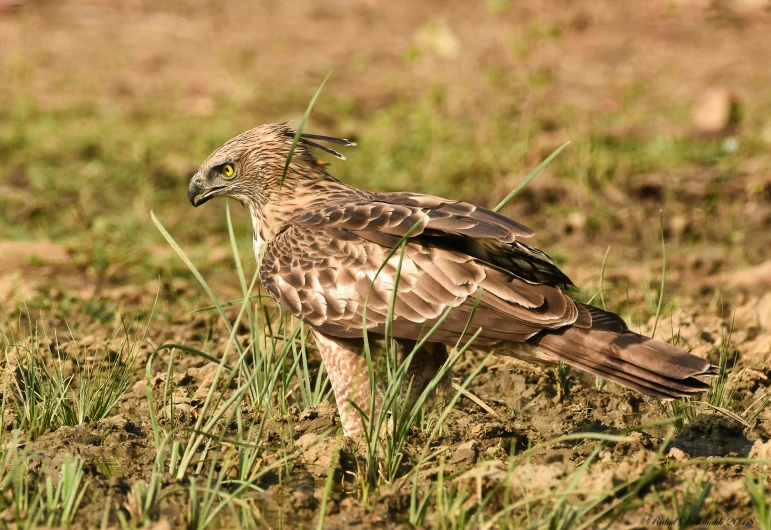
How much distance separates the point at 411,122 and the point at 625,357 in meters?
6.58

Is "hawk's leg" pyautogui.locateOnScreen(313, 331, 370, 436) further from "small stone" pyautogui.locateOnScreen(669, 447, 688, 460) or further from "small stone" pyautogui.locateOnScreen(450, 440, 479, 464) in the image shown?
"small stone" pyautogui.locateOnScreen(669, 447, 688, 460)

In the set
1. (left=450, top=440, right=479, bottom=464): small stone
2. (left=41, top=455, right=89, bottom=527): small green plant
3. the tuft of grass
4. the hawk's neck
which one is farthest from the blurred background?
(left=41, top=455, right=89, bottom=527): small green plant

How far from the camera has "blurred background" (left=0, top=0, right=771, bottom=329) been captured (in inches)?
298

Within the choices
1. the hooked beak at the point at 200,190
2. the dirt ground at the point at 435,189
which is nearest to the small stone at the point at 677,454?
the dirt ground at the point at 435,189

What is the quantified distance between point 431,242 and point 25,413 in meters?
1.76

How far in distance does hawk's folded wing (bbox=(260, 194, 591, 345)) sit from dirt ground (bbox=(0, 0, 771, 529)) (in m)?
0.45

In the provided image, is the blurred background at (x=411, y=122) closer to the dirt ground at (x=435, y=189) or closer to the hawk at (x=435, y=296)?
the dirt ground at (x=435, y=189)

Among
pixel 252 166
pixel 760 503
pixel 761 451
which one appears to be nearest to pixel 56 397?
pixel 252 166

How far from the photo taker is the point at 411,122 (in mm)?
10531

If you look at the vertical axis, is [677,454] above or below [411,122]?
above

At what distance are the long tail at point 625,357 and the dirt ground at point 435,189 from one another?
0.23 meters

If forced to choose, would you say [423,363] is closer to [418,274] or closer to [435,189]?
[418,274]

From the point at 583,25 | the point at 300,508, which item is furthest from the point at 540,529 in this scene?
the point at 583,25

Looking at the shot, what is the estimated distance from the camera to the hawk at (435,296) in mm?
4277
